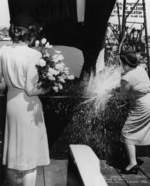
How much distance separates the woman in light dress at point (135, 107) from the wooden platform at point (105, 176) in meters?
0.19

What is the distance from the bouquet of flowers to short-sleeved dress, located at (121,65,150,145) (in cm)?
191

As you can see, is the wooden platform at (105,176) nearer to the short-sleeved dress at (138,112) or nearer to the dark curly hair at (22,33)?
the short-sleeved dress at (138,112)

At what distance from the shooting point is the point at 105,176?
5332mm

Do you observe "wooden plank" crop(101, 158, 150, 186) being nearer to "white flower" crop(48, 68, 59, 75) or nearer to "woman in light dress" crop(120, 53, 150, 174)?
"woman in light dress" crop(120, 53, 150, 174)

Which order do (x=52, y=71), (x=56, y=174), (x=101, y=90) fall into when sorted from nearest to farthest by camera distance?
(x=52, y=71) < (x=56, y=174) < (x=101, y=90)

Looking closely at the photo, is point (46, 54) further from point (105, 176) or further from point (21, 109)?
point (105, 176)

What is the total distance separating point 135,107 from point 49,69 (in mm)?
2451

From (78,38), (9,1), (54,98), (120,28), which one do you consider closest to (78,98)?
(54,98)

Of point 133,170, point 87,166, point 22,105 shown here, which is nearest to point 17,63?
point 22,105

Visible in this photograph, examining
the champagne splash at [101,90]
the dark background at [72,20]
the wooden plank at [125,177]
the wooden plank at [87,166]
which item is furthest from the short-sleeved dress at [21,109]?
the champagne splash at [101,90]

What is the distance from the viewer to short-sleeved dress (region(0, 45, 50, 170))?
3.62 metres

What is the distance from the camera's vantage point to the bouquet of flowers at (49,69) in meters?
3.70

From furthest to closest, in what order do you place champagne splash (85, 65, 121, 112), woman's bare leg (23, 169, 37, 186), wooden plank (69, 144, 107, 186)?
champagne splash (85, 65, 121, 112) → woman's bare leg (23, 169, 37, 186) → wooden plank (69, 144, 107, 186)

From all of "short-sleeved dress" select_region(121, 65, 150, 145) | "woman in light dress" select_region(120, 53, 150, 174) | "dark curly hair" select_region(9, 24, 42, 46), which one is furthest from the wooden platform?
"dark curly hair" select_region(9, 24, 42, 46)
